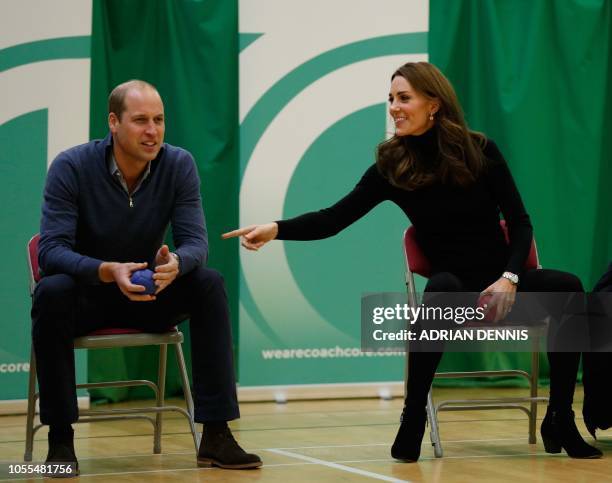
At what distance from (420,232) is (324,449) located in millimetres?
833

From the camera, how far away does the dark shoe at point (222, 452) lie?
10.2 ft

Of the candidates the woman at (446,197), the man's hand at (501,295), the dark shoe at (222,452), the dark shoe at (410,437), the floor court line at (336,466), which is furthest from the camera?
the woman at (446,197)

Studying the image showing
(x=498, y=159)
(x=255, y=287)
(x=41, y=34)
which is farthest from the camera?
(x=255, y=287)

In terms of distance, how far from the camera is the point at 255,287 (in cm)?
525

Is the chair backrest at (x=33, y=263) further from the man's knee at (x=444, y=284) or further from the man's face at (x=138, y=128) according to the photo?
the man's knee at (x=444, y=284)

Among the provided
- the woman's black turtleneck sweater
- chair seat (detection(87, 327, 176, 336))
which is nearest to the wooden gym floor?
chair seat (detection(87, 327, 176, 336))

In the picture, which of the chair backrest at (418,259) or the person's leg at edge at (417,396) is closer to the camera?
the person's leg at edge at (417,396)

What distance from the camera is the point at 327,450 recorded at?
3635 mm

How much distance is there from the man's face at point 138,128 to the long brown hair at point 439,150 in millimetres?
781

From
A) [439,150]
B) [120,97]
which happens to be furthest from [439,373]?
[120,97]

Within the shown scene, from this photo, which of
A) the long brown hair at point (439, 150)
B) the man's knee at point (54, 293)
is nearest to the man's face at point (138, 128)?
the man's knee at point (54, 293)

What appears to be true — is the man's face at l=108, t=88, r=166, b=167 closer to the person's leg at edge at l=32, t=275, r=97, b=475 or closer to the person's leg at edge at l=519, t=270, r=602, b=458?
the person's leg at edge at l=32, t=275, r=97, b=475

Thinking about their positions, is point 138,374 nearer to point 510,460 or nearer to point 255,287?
point 255,287

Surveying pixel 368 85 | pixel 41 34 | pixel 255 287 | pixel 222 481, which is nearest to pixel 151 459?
pixel 222 481
